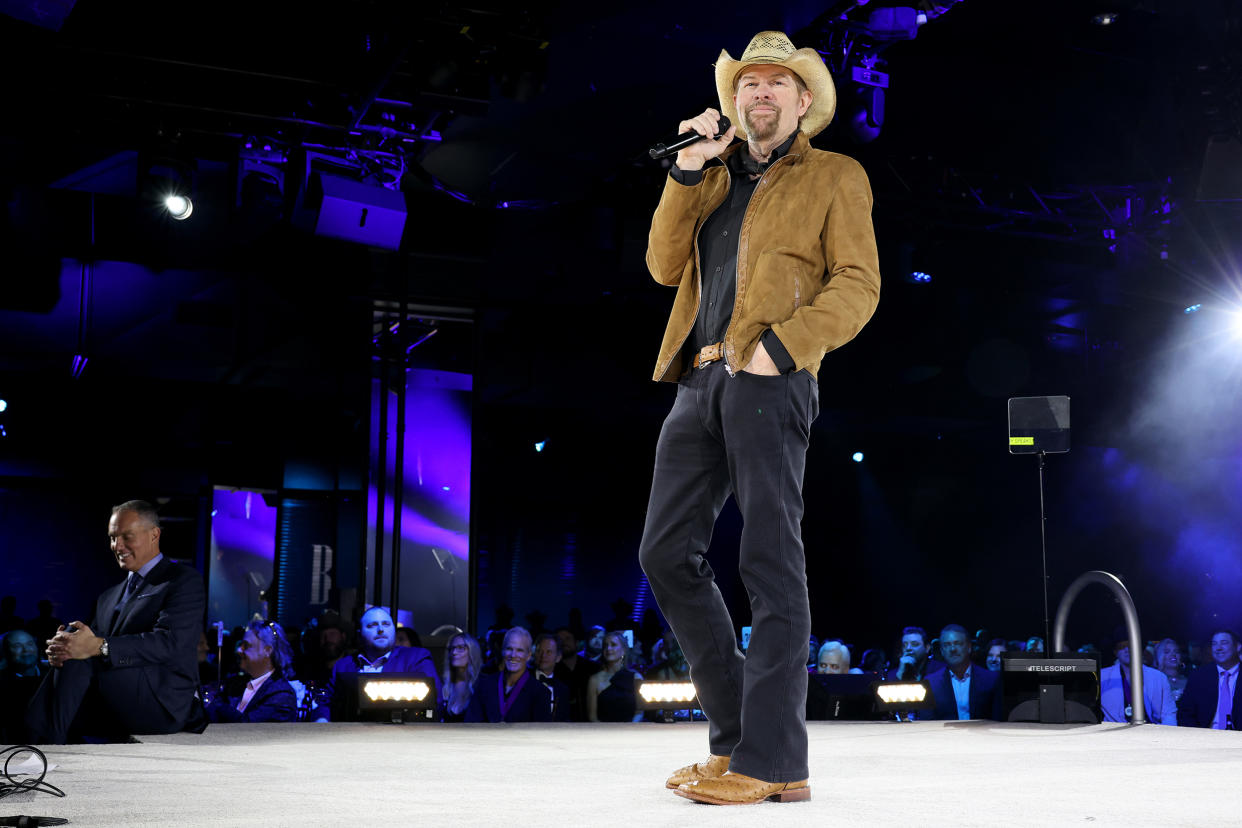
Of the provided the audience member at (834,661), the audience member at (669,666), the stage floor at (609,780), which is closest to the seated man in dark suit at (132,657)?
the stage floor at (609,780)

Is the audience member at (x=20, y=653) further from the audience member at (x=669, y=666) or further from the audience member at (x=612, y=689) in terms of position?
the audience member at (x=669, y=666)

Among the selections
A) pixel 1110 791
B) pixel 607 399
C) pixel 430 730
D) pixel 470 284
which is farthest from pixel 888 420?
pixel 1110 791

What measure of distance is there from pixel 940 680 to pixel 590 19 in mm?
4655

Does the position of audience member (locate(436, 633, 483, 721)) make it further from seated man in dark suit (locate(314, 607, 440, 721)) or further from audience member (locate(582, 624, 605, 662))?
audience member (locate(582, 624, 605, 662))

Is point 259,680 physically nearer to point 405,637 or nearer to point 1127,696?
point 405,637

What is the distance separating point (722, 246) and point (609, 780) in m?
1.13

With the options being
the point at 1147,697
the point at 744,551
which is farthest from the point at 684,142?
the point at 1147,697

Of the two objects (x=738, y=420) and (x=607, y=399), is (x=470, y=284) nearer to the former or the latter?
(x=607, y=399)

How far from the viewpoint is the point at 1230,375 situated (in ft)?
43.3

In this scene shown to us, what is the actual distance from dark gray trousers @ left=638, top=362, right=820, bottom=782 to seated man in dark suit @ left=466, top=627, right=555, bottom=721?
4.78 meters

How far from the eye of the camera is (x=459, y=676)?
25.6 ft

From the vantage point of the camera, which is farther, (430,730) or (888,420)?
(888,420)

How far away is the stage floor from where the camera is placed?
76.1 inches

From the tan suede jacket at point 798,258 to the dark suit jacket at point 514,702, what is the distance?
16.1 ft
